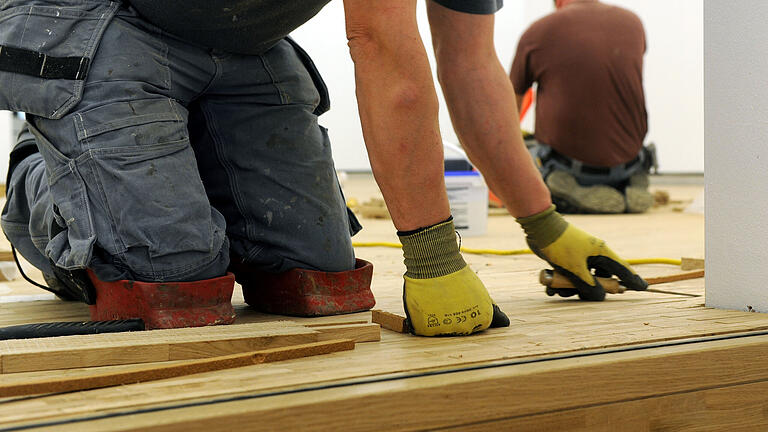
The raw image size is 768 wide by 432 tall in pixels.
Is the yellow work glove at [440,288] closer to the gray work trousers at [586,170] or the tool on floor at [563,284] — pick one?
the tool on floor at [563,284]

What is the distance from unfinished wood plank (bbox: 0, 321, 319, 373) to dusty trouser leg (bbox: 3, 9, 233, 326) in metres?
0.15

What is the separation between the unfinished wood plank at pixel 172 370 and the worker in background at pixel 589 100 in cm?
311

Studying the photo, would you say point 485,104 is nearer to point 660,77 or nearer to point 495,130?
point 495,130

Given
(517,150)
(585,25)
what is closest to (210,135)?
(517,150)

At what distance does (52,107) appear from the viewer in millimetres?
1188

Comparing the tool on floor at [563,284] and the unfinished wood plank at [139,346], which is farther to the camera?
the tool on floor at [563,284]

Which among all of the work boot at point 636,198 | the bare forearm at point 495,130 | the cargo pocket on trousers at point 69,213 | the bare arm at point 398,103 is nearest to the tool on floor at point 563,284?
the bare forearm at point 495,130

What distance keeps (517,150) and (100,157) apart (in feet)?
2.13

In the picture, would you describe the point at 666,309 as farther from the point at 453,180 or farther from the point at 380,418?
the point at 453,180

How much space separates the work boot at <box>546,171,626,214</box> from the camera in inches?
156

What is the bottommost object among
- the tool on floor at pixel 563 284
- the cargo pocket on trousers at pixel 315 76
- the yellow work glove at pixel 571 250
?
the tool on floor at pixel 563 284

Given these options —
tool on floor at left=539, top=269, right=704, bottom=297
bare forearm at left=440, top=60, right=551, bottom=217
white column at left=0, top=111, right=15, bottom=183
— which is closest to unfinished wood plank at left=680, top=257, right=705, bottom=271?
tool on floor at left=539, top=269, right=704, bottom=297

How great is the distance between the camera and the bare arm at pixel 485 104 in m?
1.35

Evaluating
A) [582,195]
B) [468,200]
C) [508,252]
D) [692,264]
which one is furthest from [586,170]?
[692,264]
